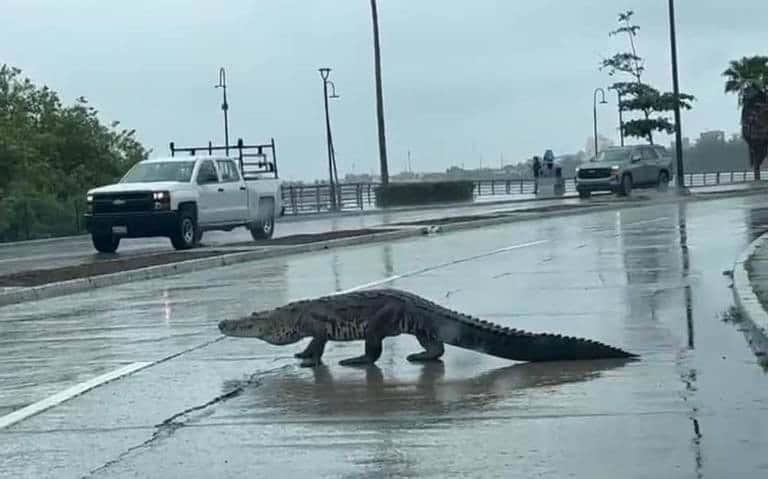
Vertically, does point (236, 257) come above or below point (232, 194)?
below

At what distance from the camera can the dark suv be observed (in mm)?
53000

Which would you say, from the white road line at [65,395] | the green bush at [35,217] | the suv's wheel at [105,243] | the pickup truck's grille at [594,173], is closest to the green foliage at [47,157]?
the green bush at [35,217]

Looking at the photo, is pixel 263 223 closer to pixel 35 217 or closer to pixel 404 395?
pixel 35 217

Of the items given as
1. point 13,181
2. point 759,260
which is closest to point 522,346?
point 759,260

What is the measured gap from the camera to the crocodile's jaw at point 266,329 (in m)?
11.6

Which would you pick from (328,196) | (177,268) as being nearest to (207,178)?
(177,268)

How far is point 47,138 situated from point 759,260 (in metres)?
36.3

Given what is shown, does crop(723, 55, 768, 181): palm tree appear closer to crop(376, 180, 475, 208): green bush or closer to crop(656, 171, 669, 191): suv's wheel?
crop(656, 171, 669, 191): suv's wheel

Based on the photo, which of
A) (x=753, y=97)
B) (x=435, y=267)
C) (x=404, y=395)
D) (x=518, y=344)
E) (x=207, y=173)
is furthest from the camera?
(x=753, y=97)

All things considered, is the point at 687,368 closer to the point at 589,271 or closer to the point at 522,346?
the point at 522,346

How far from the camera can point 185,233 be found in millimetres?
29750

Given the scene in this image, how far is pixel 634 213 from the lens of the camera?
122ft

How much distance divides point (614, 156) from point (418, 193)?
8.13 metres

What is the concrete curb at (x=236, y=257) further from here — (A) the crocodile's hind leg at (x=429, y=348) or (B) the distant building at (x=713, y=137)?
(B) the distant building at (x=713, y=137)
